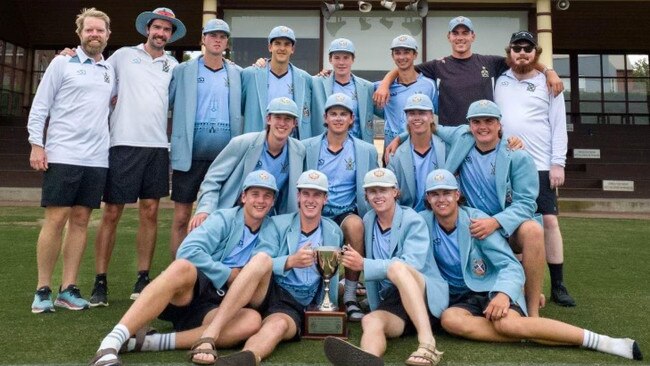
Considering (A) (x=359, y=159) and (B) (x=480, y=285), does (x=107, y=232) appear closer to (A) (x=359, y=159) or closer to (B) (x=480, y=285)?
(A) (x=359, y=159)

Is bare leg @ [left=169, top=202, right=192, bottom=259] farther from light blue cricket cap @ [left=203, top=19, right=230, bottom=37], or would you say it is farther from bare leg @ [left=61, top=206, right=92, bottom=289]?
light blue cricket cap @ [left=203, top=19, right=230, bottom=37]

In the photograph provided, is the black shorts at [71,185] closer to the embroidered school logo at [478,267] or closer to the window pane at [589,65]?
the embroidered school logo at [478,267]

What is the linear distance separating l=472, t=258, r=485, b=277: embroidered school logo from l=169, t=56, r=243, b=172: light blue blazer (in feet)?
7.01

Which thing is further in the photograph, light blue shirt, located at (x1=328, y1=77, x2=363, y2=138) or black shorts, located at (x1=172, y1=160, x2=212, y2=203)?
light blue shirt, located at (x1=328, y1=77, x2=363, y2=138)

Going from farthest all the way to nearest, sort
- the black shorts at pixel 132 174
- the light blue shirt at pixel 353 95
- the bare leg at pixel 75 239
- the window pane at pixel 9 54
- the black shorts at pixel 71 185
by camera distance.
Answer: the window pane at pixel 9 54 < the light blue shirt at pixel 353 95 < the black shorts at pixel 132 174 < the bare leg at pixel 75 239 < the black shorts at pixel 71 185

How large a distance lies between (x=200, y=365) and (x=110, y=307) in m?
1.63

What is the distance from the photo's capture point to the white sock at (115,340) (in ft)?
8.54

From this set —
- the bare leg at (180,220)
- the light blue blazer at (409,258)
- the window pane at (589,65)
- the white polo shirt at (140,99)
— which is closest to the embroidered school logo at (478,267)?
the light blue blazer at (409,258)

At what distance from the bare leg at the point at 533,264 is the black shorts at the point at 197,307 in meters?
1.87

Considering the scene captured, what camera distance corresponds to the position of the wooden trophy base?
3189mm

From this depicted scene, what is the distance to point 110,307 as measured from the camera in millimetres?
4039

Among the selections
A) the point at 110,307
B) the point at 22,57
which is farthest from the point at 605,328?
the point at 22,57

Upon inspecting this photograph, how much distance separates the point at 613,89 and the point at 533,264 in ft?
61.7

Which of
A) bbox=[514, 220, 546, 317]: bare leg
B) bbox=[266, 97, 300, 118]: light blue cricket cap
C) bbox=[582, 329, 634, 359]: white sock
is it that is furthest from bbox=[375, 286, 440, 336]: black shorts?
bbox=[266, 97, 300, 118]: light blue cricket cap
